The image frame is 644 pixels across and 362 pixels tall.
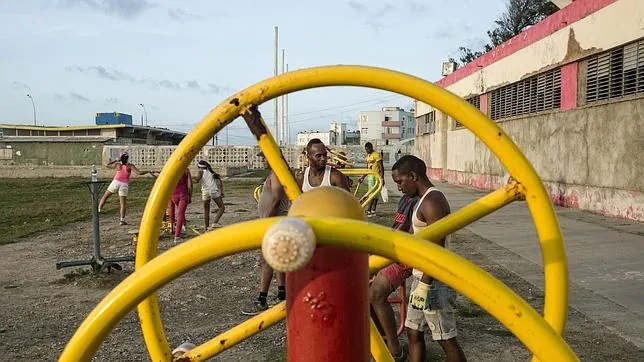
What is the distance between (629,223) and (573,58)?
14.6 ft

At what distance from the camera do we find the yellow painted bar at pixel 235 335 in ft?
6.24

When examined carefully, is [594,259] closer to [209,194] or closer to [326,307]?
[209,194]

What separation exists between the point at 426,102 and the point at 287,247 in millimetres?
697

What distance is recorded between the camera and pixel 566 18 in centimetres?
1394

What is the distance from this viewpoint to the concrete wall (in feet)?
141

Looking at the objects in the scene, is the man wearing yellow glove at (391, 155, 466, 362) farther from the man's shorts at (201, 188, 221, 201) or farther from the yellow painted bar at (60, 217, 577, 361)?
the man's shorts at (201, 188, 221, 201)

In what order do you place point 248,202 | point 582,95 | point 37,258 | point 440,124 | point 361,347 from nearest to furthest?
1. point 361,347
2. point 37,258
3. point 582,95
4. point 248,202
5. point 440,124

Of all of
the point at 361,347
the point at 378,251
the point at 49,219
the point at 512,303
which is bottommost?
the point at 49,219

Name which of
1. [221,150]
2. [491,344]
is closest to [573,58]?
[491,344]

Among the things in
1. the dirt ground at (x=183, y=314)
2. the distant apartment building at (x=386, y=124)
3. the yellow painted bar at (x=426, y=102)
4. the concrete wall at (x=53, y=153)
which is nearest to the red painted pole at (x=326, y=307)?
the yellow painted bar at (x=426, y=102)

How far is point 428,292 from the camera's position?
3.54 metres

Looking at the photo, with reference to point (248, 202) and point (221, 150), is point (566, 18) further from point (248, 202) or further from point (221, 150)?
point (221, 150)

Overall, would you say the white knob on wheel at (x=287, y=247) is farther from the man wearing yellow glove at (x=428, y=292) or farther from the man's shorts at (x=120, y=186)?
the man's shorts at (x=120, y=186)

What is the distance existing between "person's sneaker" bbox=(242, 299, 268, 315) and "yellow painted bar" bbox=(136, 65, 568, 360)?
152 inches
